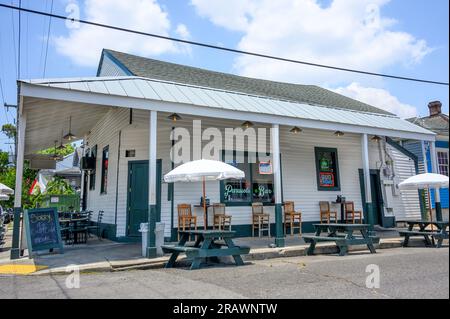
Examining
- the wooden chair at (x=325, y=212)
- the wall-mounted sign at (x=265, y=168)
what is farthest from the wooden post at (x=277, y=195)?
the wooden chair at (x=325, y=212)

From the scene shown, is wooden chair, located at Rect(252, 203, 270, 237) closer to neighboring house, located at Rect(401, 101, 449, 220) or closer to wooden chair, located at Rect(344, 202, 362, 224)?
wooden chair, located at Rect(344, 202, 362, 224)

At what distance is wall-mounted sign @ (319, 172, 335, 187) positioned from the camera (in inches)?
496

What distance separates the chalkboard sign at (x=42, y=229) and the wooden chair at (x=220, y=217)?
13.2 ft

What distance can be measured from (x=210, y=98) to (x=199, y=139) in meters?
1.59

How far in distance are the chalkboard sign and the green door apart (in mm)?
2165

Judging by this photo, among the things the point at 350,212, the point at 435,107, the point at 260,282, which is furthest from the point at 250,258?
the point at 435,107

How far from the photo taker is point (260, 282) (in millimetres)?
5406

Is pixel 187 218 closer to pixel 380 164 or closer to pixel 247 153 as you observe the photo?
pixel 247 153

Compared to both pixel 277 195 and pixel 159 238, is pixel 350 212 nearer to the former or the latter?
pixel 277 195

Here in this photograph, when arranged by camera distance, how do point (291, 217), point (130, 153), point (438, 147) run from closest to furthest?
point (130, 153) → point (291, 217) → point (438, 147)

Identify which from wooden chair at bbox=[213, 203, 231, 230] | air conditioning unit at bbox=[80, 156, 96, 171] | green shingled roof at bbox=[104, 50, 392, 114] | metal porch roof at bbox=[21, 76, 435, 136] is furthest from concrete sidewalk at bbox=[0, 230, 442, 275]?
green shingled roof at bbox=[104, 50, 392, 114]

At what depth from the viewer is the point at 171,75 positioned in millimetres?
11891
